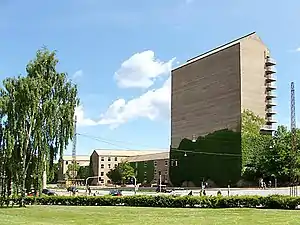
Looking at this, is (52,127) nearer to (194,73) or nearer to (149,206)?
(149,206)

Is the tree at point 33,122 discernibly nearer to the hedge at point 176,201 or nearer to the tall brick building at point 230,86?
the hedge at point 176,201

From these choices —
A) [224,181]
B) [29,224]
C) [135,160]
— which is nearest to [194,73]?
[224,181]

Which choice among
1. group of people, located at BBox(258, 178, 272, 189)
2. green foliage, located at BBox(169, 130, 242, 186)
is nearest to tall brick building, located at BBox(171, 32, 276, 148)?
green foliage, located at BBox(169, 130, 242, 186)

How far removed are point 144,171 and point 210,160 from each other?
41417mm

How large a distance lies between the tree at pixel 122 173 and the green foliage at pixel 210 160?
1820cm

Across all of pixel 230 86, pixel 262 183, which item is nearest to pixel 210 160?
pixel 230 86

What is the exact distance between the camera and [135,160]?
144 meters

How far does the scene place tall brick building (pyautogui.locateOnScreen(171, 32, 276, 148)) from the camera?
306 ft

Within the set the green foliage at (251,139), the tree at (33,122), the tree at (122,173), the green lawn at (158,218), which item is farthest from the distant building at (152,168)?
the green lawn at (158,218)

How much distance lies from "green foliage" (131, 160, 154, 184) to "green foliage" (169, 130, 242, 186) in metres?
20.5

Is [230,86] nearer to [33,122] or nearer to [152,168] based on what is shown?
[152,168]

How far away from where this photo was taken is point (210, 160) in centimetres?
9875

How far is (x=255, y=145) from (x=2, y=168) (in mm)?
61529

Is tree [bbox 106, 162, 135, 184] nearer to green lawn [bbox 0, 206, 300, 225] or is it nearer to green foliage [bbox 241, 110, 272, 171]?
green foliage [bbox 241, 110, 272, 171]
